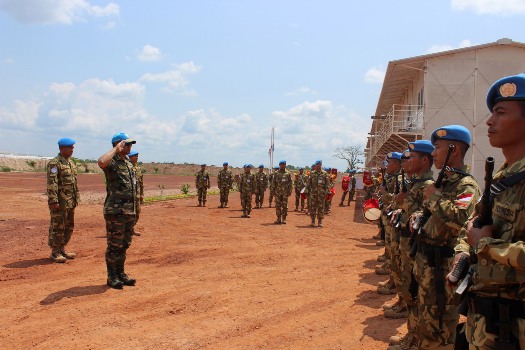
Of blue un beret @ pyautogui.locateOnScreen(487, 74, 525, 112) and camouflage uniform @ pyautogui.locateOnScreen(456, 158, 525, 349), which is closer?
camouflage uniform @ pyautogui.locateOnScreen(456, 158, 525, 349)

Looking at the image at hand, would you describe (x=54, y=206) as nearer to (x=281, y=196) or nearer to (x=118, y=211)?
(x=118, y=211)

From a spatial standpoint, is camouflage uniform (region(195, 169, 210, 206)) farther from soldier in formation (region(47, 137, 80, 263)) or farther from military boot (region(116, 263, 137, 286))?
military boot (region(116, 263, 137, 286))

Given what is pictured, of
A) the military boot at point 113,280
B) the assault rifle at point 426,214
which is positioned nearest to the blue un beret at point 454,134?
the assault rifle at point 426,214

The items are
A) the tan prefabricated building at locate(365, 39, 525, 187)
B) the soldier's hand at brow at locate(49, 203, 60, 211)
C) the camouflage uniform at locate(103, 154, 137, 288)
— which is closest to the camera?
the camouflage uniform at locate(103, 154, 137, 288)

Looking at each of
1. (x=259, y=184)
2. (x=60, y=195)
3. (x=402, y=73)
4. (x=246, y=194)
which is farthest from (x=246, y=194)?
(x=60, y=195)

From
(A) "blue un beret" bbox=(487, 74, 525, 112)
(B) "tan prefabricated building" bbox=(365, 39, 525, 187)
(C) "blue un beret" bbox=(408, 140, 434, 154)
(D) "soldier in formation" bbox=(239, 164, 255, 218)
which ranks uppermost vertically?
(B) "tan prefabricated building" bbox=(365, 39, 525, 187)

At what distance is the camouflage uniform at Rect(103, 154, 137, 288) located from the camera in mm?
6762

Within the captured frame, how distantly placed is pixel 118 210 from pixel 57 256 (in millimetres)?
2601

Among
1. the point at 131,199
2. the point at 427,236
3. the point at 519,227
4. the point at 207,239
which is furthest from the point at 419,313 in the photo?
the point at 207,239

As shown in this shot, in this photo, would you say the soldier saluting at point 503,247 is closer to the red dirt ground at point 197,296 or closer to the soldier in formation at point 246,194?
the red dirt ground at point 197,296

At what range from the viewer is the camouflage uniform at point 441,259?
345 centimetres

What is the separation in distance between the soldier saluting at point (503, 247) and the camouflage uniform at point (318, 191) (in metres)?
12.8

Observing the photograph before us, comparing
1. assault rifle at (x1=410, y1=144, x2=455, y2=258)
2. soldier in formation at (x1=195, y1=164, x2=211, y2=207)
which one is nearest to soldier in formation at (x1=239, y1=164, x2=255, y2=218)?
soldier in formation at (x1=195, y1=164, x2=211, y2=207)

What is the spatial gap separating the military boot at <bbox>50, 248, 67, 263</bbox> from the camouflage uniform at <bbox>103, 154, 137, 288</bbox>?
6.95ft
